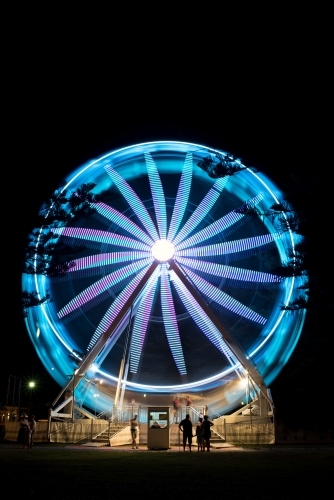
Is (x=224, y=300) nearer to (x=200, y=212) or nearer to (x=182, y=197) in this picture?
(x=200, y=212)

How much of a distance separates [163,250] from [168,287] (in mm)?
1407

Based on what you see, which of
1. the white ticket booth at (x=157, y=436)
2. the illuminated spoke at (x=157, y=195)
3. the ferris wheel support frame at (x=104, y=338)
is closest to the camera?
the white ticket booth at (x=157, y=436)

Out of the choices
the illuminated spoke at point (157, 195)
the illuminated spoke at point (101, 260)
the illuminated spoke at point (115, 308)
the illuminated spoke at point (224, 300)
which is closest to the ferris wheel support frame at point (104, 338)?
the illuminated spoke at point (115, 308)

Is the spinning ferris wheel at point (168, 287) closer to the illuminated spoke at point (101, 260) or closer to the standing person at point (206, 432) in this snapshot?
the illuminated spoke at point (101, 260)

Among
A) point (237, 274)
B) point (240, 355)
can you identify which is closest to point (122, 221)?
point (237, 274)

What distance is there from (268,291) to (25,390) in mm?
26554

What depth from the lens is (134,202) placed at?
891 inches

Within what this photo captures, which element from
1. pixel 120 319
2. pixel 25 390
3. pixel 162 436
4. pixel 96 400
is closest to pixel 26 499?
pixel 162 436

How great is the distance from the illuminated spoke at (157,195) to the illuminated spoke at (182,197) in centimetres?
28

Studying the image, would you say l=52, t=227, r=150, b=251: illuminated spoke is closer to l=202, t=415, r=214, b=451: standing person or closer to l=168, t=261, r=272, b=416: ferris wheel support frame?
l=168, t=261, r=272, b=416: ferris wheel support frame

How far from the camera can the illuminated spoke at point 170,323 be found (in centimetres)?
2222

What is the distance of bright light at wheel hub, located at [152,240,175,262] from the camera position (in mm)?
21953

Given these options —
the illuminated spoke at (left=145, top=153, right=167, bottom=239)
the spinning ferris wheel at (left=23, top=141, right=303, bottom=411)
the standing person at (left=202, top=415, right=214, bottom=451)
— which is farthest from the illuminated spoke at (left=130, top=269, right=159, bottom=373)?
the standing person at (left=202, top=415, right=214, bottom=451)

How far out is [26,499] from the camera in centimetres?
605
